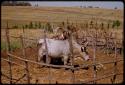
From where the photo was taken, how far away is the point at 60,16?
38219 mm

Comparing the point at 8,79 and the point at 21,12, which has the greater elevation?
the point at 8,79

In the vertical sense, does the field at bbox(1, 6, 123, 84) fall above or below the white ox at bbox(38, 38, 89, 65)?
below

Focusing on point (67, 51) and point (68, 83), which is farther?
point (67, 51)

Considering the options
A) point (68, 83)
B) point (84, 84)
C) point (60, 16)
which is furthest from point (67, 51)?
point (60, 16)

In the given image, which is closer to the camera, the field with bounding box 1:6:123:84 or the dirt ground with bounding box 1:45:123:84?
the dirt ground with bounding box 1:45:123:84

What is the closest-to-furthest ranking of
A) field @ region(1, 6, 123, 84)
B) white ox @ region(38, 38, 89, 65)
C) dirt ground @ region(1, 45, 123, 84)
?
dirt ground @ region(1, 45, 123, 84), field @ region(1, 6, 123, 84), white ox @ region(38, 38, 89, 65)

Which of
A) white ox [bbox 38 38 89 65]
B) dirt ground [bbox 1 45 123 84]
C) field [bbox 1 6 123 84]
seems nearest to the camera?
dirt ground [bbox 1 45 123 84]

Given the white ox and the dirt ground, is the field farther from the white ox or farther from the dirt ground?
the white ox

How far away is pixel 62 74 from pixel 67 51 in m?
1.01

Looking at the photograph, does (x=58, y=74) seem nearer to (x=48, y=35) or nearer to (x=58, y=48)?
(x=58, y=48)

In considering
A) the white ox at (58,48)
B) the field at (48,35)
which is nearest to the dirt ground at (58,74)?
the field at (48,35)

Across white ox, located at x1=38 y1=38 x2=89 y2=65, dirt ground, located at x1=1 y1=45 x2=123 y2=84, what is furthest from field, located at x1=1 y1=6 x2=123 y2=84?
white ox, located at x1=38 y1=38 x2=89 y2=65

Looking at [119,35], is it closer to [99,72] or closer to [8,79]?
[99,72]

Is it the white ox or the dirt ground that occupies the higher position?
the white ox
